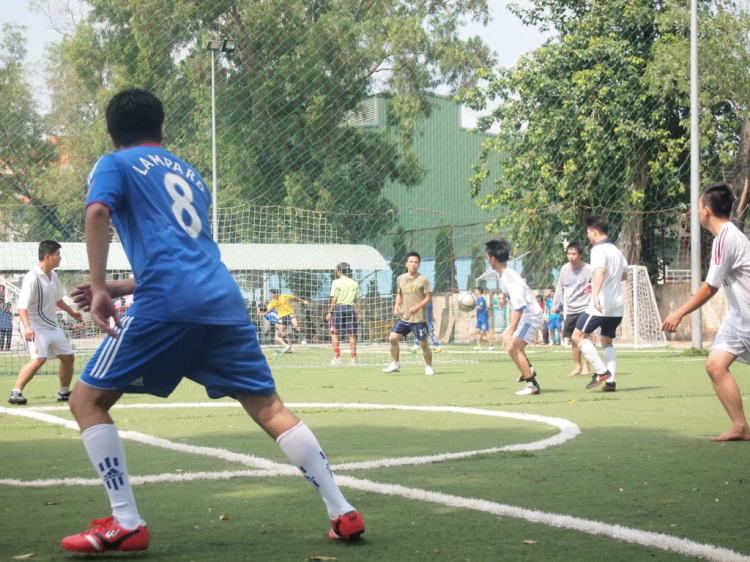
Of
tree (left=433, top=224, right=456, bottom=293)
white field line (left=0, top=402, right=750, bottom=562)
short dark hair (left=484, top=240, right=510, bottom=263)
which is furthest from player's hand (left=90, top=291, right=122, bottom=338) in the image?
tree (left=433, top=224, right=456, bottom=293)

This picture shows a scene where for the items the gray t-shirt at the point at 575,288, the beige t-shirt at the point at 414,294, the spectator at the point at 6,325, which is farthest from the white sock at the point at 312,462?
the spectator at the point at 6,325

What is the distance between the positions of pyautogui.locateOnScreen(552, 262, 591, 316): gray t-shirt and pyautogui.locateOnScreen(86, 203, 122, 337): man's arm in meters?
10.3

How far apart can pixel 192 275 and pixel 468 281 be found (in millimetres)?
30605

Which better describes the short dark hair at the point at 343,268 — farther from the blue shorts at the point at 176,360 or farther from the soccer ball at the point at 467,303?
the blue shorts at the point at 176,360

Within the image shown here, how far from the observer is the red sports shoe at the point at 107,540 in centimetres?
383

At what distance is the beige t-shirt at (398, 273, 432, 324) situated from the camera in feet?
51.4

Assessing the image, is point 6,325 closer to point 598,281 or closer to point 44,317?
point 44,317

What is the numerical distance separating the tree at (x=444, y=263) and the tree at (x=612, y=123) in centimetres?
434

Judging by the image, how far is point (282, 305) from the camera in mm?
24547

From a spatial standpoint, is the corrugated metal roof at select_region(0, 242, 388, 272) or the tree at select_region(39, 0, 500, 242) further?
the tree at select_region(39, 0, 500, 242)

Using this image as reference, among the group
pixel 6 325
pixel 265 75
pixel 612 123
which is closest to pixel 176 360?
pixel 265 75

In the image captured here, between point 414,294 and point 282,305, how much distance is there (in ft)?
30.1

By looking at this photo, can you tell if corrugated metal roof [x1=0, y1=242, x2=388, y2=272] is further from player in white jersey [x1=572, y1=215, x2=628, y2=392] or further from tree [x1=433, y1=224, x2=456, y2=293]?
player in white jersey [x1=572, y1=215, x2=628, y2=392]

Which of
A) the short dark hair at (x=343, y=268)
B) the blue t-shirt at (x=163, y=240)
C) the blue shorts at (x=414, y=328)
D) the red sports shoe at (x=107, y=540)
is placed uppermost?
the short dark hair at (x=343, y=268)
